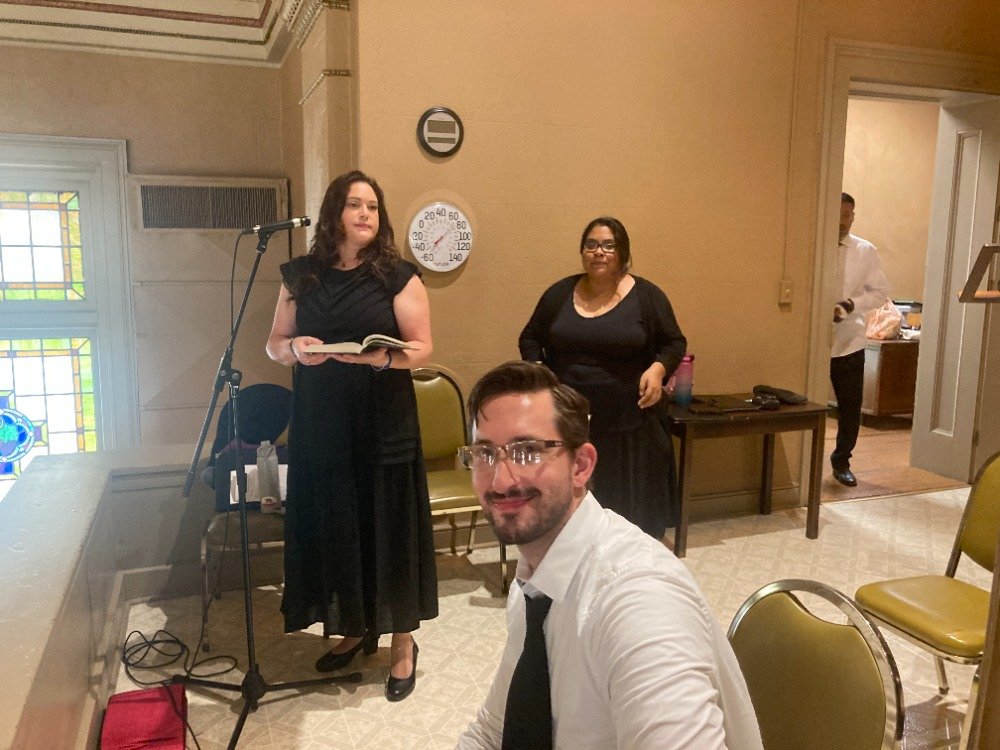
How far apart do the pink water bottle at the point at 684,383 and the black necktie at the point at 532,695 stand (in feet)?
8.99

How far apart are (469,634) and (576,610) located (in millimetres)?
1989

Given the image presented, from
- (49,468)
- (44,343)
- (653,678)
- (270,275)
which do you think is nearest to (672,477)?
(49,468)

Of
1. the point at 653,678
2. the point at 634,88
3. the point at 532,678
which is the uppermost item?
the point at 634,88

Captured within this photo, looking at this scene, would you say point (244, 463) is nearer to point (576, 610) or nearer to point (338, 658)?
point (338, 658)

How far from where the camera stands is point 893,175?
7.39 meters

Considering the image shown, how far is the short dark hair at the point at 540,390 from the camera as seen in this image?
117 cm

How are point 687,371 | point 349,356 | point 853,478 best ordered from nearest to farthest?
1. point 349,356
2. point 687,371
3. point 853,478

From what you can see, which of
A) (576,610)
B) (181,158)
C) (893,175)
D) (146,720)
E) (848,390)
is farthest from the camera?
(893,175)

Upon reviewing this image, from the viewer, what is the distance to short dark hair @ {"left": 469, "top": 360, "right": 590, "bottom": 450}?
117 centimetres

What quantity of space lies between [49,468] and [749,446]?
323 centimetres

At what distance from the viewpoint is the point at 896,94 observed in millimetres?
4477

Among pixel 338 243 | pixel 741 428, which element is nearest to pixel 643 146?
pixel 741 428

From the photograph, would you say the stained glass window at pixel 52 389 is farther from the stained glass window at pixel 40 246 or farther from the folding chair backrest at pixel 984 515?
the folding chair backrest at pixel 984 515

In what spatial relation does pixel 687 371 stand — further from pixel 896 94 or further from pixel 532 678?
pixel 532 678
